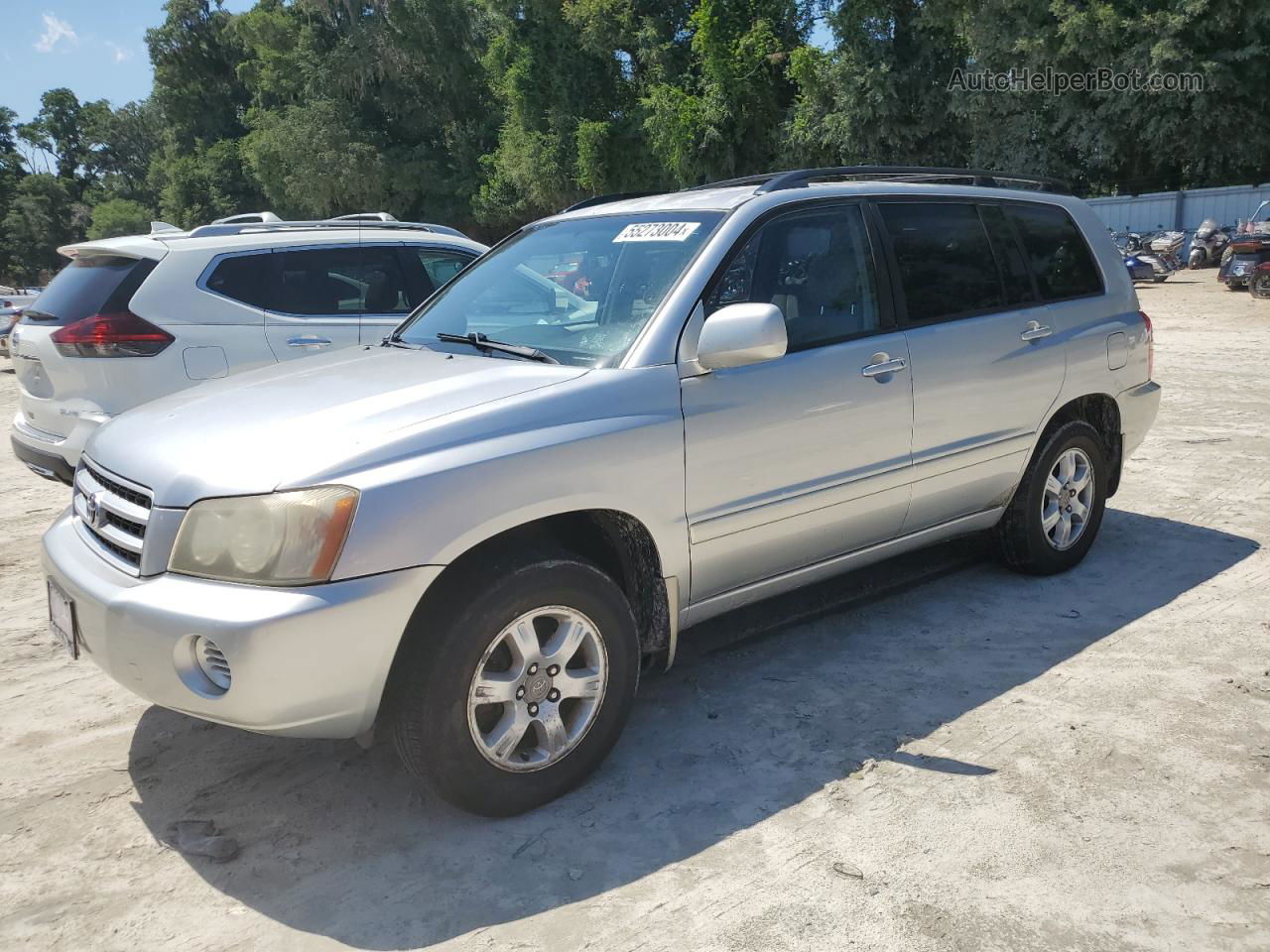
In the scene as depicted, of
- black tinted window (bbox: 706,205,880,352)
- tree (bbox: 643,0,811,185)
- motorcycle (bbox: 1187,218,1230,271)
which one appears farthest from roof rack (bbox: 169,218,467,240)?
tree (bbox: 643,0,811,185)

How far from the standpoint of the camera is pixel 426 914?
278 centimetres

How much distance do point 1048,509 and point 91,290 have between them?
5403 millimetres

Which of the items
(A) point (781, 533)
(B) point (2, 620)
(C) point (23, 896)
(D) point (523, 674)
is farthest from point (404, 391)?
(B) point (2, 620)

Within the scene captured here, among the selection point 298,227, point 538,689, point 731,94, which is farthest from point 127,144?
point 538,689

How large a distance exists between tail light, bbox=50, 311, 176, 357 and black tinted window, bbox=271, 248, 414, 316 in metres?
0.77

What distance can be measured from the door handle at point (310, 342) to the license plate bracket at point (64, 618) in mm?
3287

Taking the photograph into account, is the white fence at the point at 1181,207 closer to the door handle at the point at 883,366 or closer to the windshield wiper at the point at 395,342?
the door handle at the point at 883,366

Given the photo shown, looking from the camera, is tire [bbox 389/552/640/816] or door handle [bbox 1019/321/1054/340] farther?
door handle [bbox 1019/321/1054/340]

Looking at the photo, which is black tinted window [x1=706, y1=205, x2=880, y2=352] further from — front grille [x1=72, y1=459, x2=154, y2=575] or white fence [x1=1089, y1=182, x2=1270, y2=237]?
white fence [x1=1089, y1=182, x2=1270, y2=237]

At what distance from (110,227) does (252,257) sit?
7751cm

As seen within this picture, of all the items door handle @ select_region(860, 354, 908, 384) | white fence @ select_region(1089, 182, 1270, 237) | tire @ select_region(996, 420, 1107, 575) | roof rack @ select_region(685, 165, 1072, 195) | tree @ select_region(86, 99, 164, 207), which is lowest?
tire @ select_region(996, 420, 1107, 575)

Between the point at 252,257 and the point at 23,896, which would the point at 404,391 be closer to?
the point at 23,896

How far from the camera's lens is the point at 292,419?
3.17 metres

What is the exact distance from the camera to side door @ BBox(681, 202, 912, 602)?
3.61m
